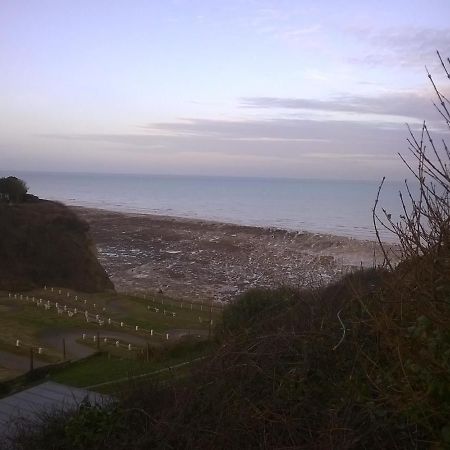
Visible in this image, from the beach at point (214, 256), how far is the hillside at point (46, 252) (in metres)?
2.83

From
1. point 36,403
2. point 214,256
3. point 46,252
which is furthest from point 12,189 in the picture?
point 36,403

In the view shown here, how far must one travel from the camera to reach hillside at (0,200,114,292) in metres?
35.3

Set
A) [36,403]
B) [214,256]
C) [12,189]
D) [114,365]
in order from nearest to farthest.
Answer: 1. [36,403]
2. [114,365]
3. [12,189]
4. [214,256]

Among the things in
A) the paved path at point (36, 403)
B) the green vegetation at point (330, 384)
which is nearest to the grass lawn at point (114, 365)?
the paved path at point (36, 403)

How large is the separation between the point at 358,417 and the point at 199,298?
29.4 metres

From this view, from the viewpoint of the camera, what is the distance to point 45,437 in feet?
24.5

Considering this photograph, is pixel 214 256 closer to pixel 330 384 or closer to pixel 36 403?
pixel 36 403

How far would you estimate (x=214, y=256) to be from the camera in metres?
50.0

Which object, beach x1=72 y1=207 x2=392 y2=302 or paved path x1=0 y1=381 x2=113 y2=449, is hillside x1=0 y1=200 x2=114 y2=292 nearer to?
beach x1=72 y1=207 x2=392 y2=302

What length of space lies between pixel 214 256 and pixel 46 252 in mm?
16435

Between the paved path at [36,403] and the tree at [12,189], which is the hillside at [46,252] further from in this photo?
the paved path at [36,403]

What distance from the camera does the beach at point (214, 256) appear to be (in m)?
38.7

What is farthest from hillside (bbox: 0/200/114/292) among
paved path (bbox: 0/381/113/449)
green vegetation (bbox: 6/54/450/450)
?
green vegetation (bbox: 6/54/450/450)

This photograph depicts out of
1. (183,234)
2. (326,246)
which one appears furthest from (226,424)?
(183,234)
